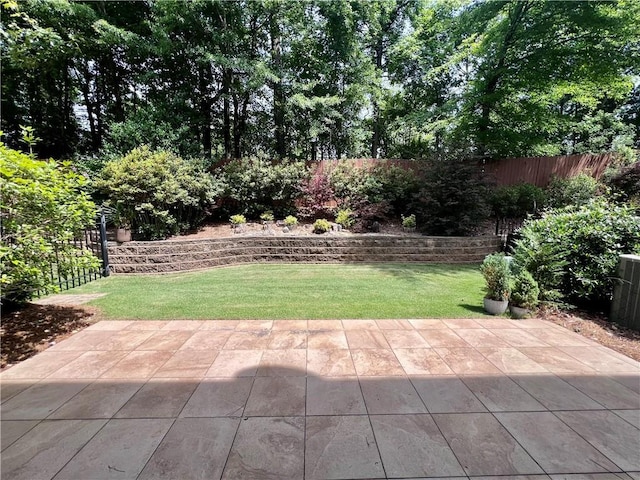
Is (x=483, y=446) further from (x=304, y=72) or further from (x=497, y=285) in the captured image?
(x=304, y=72)

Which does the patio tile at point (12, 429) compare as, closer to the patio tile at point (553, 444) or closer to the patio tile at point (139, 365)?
the patio tile at point (139, 365)

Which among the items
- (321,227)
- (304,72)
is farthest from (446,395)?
(304,72)

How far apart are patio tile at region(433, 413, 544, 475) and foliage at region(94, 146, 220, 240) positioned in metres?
7.05

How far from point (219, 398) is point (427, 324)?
257 cm

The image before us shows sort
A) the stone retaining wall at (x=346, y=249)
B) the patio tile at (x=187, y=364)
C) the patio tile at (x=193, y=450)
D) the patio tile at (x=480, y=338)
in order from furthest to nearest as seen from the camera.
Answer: the stone retaining wall at (x=346, y=249) < the patio tile at (x=480, y=338) < the patio tile at (x=187, y=364) < the patio tile at (x=193, y=450)

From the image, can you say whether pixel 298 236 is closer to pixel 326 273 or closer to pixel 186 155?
pixel 326 273

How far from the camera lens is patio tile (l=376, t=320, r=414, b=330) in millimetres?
3498

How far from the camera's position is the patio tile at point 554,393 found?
2.16 meters

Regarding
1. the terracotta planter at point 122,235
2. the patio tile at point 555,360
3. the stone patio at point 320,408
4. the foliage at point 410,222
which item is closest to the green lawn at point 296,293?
the stone patio at point 320,408

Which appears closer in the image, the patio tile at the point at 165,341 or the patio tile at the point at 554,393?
the patio tile at the point at 554,393

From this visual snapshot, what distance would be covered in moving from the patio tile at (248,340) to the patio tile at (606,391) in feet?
9.25

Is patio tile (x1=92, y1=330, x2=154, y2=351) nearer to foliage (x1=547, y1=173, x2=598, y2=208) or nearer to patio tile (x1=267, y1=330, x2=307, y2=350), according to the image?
patio tile (x1=267, y1=330, x2=307, y2=350)

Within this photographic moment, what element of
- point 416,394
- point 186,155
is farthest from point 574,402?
point 186,155

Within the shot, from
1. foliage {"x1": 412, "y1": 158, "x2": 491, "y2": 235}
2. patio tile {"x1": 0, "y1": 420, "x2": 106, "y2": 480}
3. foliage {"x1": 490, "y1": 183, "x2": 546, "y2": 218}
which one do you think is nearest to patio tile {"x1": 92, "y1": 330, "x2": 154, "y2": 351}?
patio tile {"x1": 0, "y1": 420, "x2": 106, "y2": 480}
